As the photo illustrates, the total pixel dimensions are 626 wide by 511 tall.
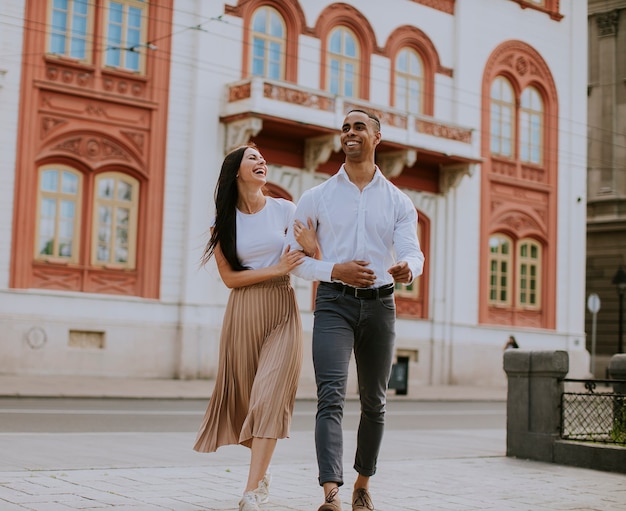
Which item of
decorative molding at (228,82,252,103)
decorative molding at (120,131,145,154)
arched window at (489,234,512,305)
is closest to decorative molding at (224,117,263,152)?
decorative molding at (228,82,252,103)

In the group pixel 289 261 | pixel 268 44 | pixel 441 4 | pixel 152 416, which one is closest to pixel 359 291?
pixel 289 261

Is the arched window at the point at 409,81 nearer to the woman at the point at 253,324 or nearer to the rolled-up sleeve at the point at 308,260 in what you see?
the woman at the point at 253,324

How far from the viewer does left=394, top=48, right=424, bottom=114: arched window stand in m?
30.8

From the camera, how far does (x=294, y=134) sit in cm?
2739

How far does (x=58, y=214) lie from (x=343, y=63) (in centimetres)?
960

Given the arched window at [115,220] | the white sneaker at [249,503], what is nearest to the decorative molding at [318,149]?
the arched window at [115,220]

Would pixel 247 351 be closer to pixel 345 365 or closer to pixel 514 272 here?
pixel 345 365

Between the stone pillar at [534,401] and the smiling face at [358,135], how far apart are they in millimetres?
4427

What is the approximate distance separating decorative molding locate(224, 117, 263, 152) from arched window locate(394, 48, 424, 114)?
233 inches

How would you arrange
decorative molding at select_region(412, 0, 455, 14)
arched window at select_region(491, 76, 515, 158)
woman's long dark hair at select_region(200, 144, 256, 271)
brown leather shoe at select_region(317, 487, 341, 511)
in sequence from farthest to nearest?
arched window at select_region(491, 76, 515, 158), decorative molding at select_region(412, 0, 455, 14), woman's long dark hair at select_region(200, 144, 256, 271), brown leather shoe at select_region(317, 487, 341, 511)

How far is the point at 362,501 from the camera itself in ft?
19.4

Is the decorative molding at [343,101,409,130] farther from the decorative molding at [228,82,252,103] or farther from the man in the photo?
the man

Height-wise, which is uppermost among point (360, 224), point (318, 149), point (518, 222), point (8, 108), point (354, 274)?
point (318, 149)

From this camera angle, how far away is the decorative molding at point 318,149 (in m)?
27.5
